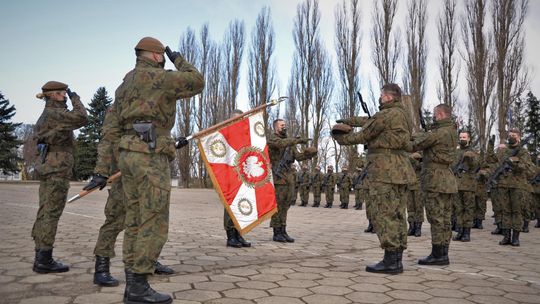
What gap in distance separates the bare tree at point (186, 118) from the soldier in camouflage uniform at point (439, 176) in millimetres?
28129

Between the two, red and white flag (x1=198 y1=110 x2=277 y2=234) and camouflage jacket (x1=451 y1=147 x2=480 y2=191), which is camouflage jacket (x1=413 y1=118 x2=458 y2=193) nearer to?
red and white flag (x1=198 y1=110 x2=277 y2=234)

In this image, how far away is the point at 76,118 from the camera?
4445mm

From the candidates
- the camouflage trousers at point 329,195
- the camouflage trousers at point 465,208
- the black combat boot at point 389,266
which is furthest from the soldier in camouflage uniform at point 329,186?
the black combat boot at point 389,266

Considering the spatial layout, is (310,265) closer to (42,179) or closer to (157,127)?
(157,127)

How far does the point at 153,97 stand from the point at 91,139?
142ft

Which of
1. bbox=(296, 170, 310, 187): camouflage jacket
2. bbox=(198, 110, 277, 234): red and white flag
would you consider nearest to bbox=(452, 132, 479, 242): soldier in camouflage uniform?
bbox=(198, 110, 277, 234): red and white flag

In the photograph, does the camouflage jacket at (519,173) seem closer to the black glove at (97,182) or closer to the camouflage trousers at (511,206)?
the camouflage trousers at (511,206)

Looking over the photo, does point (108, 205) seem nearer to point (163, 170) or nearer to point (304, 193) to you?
point (163, 170)

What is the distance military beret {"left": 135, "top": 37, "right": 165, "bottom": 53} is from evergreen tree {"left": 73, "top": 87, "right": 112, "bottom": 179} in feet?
132

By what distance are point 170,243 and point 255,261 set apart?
6.05 ft

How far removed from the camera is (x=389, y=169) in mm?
4535

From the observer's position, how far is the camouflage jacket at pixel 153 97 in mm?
3223

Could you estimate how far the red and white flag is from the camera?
5.44m

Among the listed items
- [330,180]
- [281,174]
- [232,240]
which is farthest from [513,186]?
[330,180]
